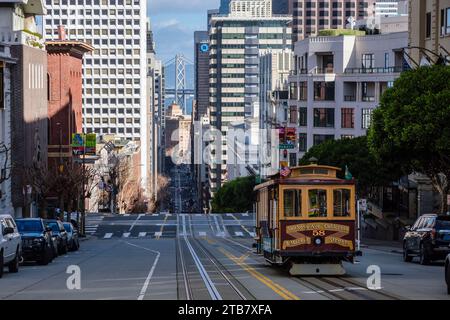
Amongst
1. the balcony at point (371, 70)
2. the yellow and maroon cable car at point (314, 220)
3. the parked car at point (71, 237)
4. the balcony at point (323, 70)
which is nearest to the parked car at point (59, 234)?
the parked car at point (71, 237)

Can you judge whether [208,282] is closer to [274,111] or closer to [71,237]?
[71,237]

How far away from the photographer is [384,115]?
170 feet

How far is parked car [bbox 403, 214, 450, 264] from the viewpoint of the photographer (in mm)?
37531

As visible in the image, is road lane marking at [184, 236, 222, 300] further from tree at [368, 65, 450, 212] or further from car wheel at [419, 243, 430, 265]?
tree at [368, 65, 450, 212]

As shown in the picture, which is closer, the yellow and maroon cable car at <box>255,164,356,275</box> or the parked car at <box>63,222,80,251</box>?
the yellow and maroon cable car at <box>255,164,356,275</box>

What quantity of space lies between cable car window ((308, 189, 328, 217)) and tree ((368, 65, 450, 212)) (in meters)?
19.6

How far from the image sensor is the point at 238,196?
497 ft

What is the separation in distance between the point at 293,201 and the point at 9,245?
8.71 m

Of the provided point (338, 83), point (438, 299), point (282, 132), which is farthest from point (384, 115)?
point (338, 83)

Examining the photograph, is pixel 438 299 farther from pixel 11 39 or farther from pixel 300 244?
pixel 11 39

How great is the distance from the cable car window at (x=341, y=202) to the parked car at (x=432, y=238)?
8.31 metres

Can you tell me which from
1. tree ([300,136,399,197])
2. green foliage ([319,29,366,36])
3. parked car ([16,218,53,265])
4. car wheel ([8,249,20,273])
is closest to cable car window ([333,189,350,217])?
car wheel ([8,249,20,273])
